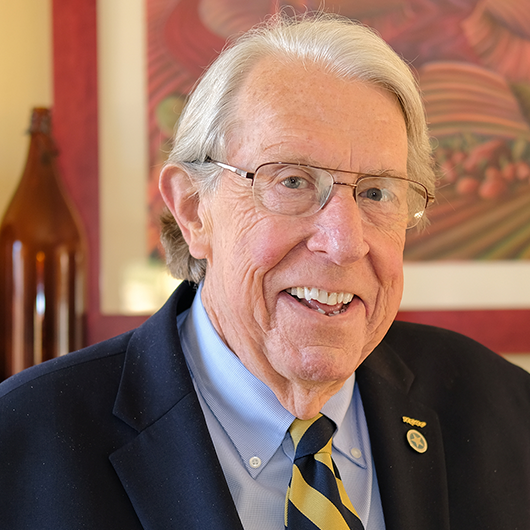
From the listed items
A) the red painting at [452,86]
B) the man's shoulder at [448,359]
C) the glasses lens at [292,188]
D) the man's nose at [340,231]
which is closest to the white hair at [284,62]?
the glasses lens at [292,188]

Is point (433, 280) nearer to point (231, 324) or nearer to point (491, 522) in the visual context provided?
point (491, 522)

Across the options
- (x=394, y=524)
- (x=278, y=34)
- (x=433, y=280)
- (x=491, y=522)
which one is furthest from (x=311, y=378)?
(x=433, y=280)

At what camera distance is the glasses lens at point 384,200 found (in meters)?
1.17

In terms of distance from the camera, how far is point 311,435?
1.17 metres

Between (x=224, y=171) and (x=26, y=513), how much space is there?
69 cm

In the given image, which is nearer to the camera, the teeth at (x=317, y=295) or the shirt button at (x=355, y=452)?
the teeth at (x=317, y=295)

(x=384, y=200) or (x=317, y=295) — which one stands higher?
(x=384, y=200)

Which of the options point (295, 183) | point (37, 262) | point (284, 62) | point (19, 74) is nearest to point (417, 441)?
point (295, 183)

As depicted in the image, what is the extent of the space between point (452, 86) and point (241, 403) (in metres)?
1.41

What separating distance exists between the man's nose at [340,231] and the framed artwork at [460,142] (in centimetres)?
102

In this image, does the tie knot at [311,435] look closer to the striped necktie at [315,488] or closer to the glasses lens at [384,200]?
the striped necktie at [315,488]

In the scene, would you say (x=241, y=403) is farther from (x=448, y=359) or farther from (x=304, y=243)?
(x=448, y=359)

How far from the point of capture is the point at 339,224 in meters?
1.09

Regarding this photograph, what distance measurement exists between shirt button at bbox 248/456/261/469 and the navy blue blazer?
91 millimetres
